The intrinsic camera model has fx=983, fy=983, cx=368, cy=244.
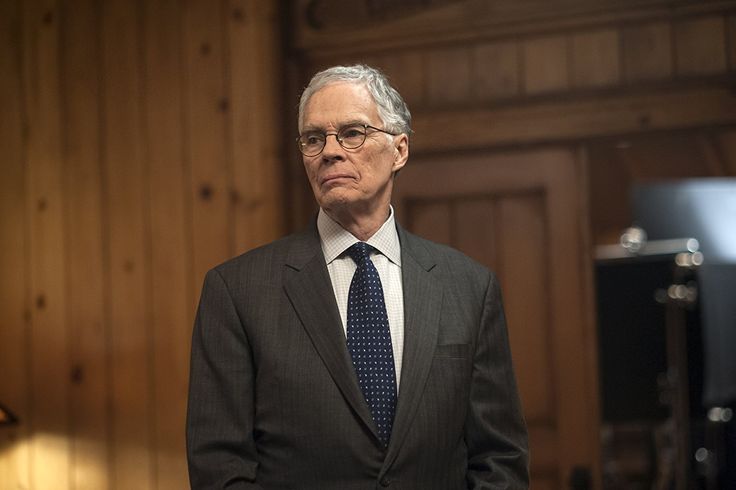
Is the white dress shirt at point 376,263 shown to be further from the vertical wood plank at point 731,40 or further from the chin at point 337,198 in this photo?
the vertical wood plank at point 731,40

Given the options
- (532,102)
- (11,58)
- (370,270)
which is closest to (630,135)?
(532,102)

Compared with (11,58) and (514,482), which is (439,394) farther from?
(11,58)

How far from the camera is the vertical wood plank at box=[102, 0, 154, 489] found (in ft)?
11.2

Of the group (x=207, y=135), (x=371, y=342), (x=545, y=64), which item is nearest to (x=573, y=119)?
(x=545, y=64)

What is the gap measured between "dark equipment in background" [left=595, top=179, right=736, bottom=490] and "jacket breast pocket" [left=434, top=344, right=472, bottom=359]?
2.06 meters

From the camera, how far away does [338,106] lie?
1.68 metres

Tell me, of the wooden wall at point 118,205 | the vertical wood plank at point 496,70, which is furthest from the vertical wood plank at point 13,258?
the vertical wood plank at point 496,70

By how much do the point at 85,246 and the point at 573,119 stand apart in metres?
1.76

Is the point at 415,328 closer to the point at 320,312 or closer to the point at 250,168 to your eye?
the point at 320,312

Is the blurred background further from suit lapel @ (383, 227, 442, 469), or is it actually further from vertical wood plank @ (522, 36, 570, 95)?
suit lapel @ (383, 227, 442, 469)

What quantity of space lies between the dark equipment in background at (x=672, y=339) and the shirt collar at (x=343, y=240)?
2083mm

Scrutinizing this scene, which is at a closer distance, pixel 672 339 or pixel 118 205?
pixel 118 205

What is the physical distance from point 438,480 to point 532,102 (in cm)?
183

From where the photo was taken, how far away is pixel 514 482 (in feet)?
5.50
